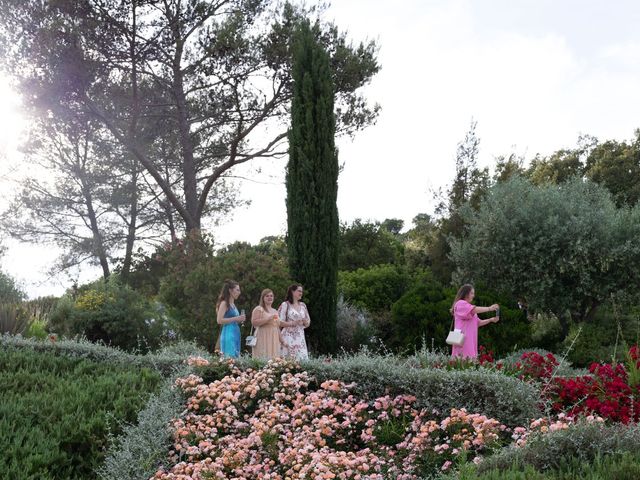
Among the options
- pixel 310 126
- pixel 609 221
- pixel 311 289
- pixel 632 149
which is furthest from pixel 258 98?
pixel 632 149

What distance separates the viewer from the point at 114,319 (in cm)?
1477

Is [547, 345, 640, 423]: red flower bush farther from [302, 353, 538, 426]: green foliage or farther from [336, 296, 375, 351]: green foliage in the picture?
[336, 296, 375, 351]: green foliage

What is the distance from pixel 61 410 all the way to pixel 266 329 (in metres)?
Answer: 3.67

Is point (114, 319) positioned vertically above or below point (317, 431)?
above

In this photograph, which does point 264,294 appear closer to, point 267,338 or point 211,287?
point 267,338

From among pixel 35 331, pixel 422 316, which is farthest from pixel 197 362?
pixel 35 331

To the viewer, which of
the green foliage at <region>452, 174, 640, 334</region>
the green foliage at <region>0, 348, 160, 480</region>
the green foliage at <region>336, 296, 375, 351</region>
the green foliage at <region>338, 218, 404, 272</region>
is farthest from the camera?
the green foliage at <region>338, 218, 404, 272</region>

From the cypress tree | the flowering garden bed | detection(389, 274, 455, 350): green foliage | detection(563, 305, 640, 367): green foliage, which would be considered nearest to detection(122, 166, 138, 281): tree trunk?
the cypress tree

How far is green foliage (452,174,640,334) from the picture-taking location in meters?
13.7

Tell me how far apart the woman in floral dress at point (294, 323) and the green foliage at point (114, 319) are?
4.72 metres

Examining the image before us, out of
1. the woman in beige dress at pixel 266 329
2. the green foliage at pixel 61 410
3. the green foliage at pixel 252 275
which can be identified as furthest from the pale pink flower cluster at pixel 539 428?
the green foliage at pixel 252 275

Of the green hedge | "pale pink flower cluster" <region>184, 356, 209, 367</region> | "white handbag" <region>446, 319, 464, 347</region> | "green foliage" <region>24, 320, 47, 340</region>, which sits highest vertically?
"green foliage" <region>24, 320, 47, 340</region>

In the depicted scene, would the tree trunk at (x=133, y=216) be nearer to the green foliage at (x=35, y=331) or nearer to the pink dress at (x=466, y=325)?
the green foliage at (x=35, y=331)

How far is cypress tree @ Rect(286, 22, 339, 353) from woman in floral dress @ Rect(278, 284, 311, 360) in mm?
3254
